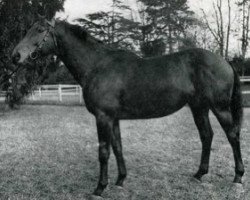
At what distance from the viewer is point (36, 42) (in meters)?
4.72

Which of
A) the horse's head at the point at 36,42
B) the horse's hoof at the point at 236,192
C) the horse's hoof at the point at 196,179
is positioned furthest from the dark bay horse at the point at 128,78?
the horse's hoof at the point at 196,179

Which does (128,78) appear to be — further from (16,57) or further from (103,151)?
(16,57)

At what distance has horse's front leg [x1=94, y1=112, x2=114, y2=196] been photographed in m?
4.55

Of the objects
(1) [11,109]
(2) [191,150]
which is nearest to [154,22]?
(1) [11,109]

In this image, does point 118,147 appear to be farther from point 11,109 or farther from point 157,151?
point 11,109

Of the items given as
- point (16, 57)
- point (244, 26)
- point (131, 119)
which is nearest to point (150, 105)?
point (131, 119)

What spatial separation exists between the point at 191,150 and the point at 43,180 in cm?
329

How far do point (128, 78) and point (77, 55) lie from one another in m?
0.80

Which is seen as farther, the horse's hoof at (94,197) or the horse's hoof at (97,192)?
the horse's hoof at (97,192)

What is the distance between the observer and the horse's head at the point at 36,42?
15.3ft

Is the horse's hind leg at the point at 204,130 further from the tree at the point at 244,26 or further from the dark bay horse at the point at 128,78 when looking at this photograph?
the tree at the point at 244,26

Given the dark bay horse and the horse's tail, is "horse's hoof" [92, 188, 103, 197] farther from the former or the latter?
the horse's tail

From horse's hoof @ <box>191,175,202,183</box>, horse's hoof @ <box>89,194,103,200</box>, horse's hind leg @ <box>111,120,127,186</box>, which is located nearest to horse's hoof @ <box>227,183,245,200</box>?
horse's hoof @ <box>191,175,202,183</box>

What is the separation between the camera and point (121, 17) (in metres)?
30.2
